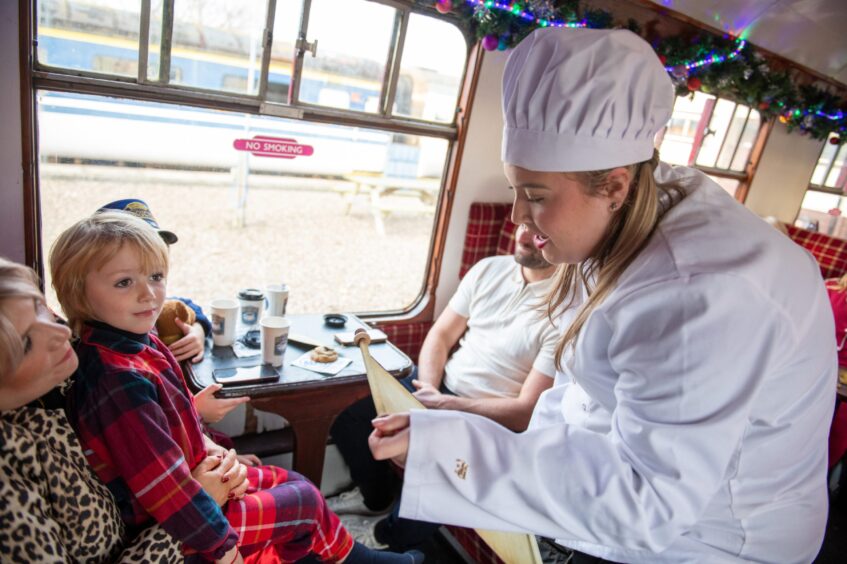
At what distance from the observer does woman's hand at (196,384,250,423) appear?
1.78 m

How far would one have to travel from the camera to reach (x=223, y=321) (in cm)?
209

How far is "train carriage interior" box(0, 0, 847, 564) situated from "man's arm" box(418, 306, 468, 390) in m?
0.49

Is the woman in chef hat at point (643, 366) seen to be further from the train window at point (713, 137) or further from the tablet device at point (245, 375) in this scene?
the train window at point (713, 137)

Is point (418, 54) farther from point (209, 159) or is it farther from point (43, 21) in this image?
point (43, 21)

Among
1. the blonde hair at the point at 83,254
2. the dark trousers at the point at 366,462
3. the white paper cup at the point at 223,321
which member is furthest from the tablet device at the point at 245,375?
the dark trousers at the point at 366,462

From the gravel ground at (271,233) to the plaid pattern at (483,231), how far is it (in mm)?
293

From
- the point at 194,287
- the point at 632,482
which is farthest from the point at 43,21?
the point at 632,482

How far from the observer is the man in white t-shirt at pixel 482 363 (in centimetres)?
242

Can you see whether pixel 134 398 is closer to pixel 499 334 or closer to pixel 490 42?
pixel 499 334

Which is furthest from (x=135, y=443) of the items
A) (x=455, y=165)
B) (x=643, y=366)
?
(x=455, y=165)

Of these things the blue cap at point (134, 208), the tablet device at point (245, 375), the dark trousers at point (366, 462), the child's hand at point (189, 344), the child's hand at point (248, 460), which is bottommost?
the dark trousers at point (366, 462)

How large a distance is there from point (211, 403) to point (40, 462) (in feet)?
2.25

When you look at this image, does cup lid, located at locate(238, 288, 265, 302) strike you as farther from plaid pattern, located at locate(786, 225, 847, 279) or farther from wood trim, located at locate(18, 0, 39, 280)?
plaid pattern, located at locate(786, 225, 847, 279)

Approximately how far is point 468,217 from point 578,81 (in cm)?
248
